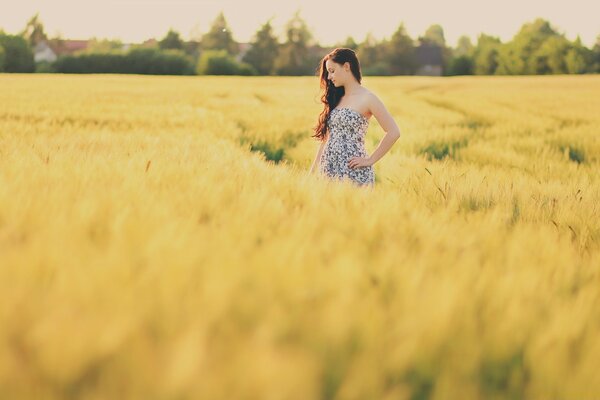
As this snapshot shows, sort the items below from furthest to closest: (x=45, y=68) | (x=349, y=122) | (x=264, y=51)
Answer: (x=264, y=51) → (x=45, y=68) → (x=349, y=122)

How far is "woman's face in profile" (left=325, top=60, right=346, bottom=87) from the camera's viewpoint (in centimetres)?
409

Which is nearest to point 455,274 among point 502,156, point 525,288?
point 525,288

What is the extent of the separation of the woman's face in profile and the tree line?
50.6m

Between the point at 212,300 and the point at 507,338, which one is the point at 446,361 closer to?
the point at 507,338

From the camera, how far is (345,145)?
13.6 feet

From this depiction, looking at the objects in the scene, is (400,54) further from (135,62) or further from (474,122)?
(474,122)

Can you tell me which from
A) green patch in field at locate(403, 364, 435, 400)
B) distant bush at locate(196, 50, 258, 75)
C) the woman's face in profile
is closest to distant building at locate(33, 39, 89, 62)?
distant bush at locate(196, 50, 258, 75)

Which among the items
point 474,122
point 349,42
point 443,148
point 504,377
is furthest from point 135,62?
point 504,377

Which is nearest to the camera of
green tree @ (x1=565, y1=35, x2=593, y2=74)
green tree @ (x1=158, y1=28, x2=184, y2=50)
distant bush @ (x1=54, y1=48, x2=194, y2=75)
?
green tree @ (x1=565, y1=35, x2=593, y2=74)

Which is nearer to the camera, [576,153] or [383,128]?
[383,128]

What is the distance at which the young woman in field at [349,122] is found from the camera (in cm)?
395

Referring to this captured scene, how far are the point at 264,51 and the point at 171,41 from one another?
1127 cm

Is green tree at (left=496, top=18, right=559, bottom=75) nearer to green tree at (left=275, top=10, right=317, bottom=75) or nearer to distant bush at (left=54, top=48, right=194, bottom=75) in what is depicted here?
green tree at (left=275, top=10, right=317, bottom=75)

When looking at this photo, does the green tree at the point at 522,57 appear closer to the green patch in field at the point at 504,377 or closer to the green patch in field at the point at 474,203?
the green patch in field at the point at 474,203
